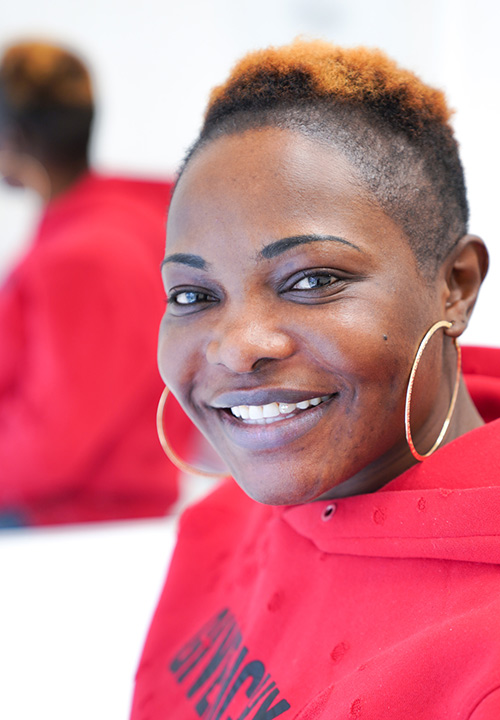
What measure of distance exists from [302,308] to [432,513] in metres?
0.23

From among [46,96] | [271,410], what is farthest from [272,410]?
[46,96]

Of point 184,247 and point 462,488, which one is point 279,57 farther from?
point 462,488

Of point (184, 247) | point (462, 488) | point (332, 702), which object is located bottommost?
point (332, 702)

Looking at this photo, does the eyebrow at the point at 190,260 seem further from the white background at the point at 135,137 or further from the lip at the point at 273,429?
the white background at the point at 135,137

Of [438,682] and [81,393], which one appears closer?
[438,682]

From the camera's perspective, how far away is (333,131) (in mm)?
820

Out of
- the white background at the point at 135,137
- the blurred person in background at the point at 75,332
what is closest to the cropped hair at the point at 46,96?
the blurred person in background at the point at 75,332

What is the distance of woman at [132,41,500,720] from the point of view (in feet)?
2.56

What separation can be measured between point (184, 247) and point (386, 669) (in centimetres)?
45

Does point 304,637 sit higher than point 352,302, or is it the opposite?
point 352,302

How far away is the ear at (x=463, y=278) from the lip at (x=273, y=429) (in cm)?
17

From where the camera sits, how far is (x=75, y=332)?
2021 millimetres

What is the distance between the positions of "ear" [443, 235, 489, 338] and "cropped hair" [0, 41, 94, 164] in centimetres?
165

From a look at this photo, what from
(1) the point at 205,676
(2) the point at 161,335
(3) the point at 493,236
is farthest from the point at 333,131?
(3) the point at 493,236
